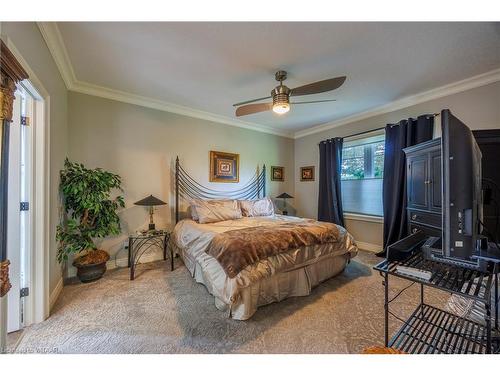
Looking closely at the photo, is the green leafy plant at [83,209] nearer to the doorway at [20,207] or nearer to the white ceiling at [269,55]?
the doorway at [20,207]

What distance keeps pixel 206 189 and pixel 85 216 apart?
71.3 inches

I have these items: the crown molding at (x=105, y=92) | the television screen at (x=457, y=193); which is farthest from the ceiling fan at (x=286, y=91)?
the crown molding at (x=105, y=92)

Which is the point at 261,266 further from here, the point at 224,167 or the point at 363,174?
the point at 363,174

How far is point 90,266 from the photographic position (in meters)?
2.42

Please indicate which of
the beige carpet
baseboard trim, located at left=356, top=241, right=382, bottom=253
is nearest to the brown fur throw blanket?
the beige carpet

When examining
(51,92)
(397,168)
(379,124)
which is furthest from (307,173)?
(51,92)

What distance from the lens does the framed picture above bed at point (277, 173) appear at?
470cm

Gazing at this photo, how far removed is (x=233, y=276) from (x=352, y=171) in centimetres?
341

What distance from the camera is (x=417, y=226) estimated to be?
2.06m

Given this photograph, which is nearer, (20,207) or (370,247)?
(20,207)

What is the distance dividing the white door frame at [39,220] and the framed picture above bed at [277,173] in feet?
12.3

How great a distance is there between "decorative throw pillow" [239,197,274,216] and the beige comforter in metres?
0.75

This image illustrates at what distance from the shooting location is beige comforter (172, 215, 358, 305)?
174cm
